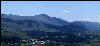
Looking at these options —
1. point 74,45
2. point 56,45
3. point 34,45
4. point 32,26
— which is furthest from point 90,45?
point 32,26

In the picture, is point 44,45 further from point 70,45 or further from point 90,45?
point 90,45

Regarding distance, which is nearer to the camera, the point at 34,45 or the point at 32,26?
the point at 34,45

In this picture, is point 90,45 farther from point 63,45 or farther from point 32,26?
point 32,26

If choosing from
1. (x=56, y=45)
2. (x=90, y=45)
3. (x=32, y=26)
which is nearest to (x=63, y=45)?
(x=56, y=45)

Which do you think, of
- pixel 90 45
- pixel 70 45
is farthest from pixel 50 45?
pixel 90 45

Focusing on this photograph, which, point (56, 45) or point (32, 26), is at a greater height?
point (56, 45)

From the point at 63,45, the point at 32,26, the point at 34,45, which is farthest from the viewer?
the point at 32,26

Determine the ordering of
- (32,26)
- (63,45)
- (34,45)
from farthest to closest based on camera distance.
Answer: (32,26)
(63,45)
(34,45)

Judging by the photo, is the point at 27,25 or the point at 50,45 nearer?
the point at 50,45

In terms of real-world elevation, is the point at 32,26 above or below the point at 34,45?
below
